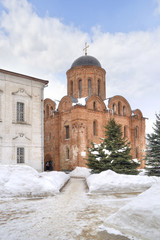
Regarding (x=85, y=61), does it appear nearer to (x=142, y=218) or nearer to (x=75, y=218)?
(x=75, y=218)

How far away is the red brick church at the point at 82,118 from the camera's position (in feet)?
94.5

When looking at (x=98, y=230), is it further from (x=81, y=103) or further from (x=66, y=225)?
(x=81, y=103)

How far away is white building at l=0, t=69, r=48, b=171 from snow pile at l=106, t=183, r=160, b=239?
551 inches

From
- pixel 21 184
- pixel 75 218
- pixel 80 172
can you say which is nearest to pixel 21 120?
pixel 21 184

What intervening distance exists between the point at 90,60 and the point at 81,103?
920 cm

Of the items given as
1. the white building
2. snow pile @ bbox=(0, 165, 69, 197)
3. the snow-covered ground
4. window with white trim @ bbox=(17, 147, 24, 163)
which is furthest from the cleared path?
window with white trim @ bbox=(17, 147, 24, 163)

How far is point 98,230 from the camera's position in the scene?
15.9 ft

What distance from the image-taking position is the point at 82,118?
28.8m

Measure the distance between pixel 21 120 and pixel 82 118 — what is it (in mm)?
11219

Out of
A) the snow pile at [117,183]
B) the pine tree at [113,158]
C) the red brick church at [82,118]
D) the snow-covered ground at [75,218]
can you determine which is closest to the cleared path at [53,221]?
the snow-covered ground at [75,218]

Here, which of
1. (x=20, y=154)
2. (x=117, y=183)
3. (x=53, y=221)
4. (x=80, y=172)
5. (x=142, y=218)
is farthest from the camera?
(x=80, y=172)

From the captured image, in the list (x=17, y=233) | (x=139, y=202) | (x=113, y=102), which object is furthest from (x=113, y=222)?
(x=113, y=102)

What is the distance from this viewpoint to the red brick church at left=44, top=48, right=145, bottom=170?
94.5 ft

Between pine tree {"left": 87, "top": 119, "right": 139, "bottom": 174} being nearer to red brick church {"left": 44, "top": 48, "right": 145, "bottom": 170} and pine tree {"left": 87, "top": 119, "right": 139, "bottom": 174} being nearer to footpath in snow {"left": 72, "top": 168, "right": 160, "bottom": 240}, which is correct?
red brick church {"left": 44, "top": 48, "right": 145, "bottom": 170}
